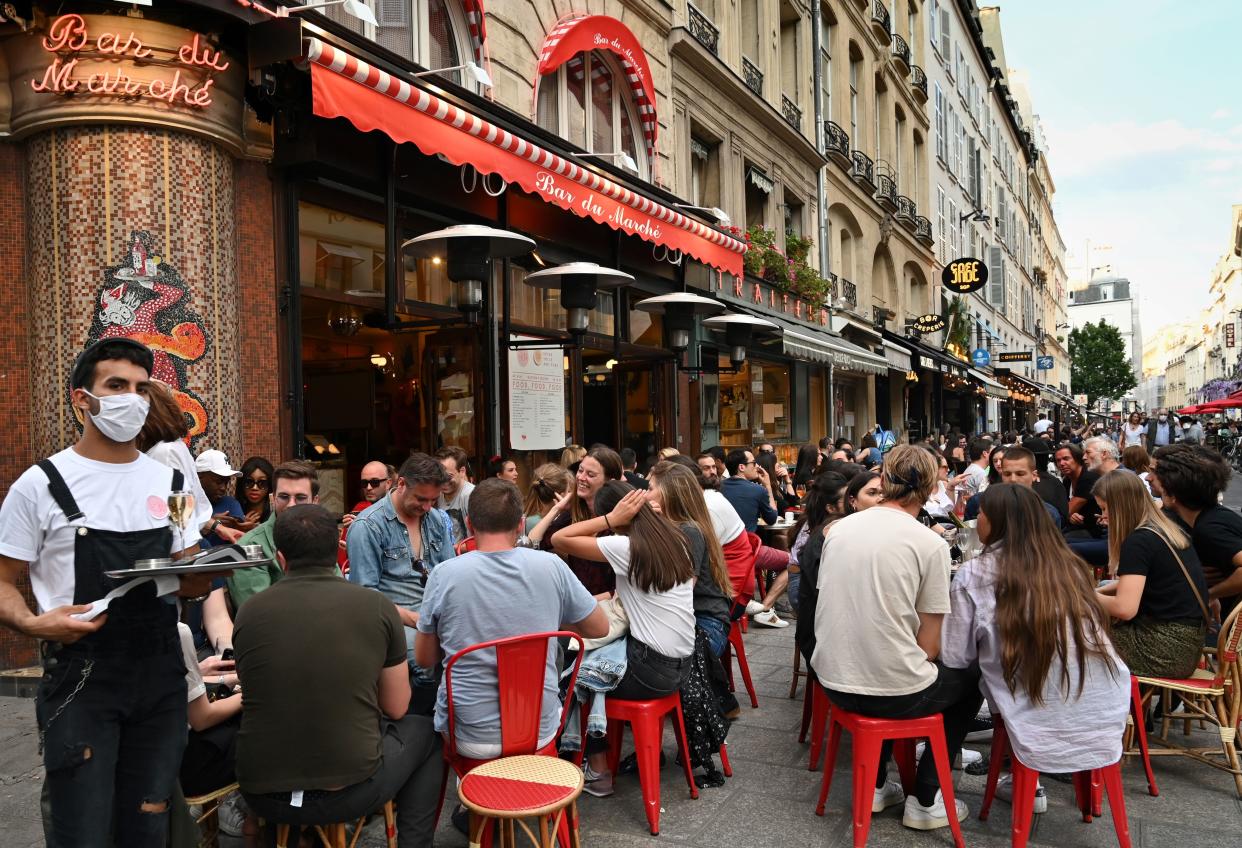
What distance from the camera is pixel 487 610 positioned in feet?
10.5

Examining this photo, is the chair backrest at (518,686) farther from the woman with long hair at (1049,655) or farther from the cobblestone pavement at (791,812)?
the woman with long hair at (1049,655)

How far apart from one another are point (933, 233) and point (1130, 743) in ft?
92.3

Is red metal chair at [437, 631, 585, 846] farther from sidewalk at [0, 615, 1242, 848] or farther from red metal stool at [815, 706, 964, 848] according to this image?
red metal stool at [815, 706, 964, 848]

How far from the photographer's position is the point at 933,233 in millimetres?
29703

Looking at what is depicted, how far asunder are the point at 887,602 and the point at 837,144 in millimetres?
18722

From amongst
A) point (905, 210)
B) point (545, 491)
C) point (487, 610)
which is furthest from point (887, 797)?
point (905, 210)

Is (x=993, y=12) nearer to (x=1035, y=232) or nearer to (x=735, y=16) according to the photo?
(x=1035, y=232)

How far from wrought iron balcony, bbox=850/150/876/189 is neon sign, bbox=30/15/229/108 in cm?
1826

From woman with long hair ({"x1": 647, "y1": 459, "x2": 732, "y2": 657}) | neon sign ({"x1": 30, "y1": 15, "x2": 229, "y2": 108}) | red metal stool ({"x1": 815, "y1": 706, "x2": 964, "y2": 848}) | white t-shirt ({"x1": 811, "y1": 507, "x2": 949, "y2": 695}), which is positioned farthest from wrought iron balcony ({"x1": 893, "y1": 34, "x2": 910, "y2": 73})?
red metal stool ({"x1": 815, "y1": 706, "x2": 964, "y2": 848})

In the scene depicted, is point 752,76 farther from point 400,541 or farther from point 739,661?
point 400,541

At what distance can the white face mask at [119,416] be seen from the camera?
8.39 feet

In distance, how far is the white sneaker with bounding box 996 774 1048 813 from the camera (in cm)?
382

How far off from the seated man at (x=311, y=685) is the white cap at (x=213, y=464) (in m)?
2.56

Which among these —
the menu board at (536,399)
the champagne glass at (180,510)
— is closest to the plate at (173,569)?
the champagne glass at (180,510)
